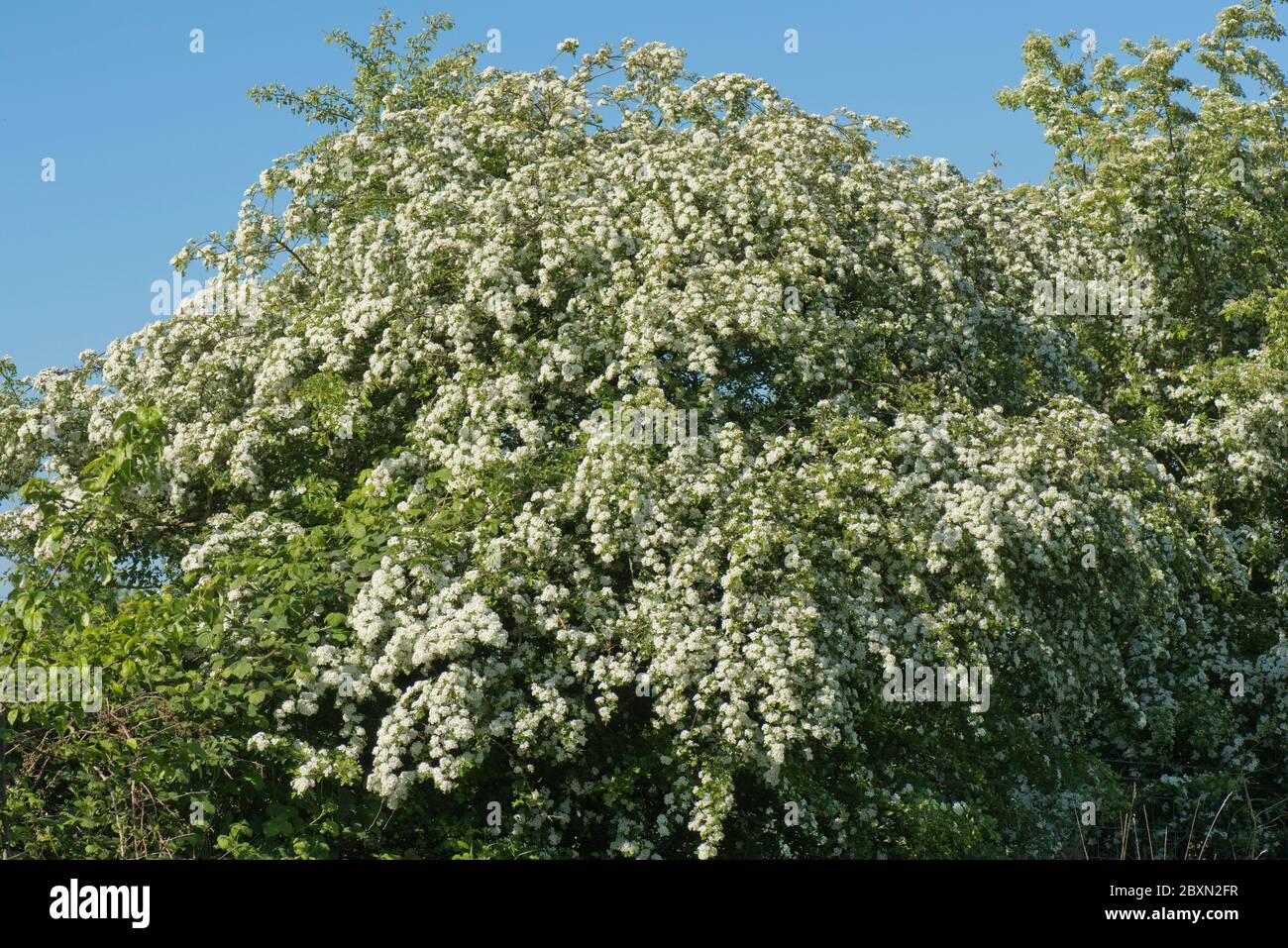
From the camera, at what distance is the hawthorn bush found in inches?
424

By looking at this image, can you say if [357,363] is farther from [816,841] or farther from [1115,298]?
[1115,298]

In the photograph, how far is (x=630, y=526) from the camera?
1174cm

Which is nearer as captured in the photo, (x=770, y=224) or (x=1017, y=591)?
(x=1017, y=591)

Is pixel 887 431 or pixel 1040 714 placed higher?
pixel 887 431

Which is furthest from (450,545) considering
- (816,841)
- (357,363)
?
(816,841)

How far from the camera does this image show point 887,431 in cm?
1266

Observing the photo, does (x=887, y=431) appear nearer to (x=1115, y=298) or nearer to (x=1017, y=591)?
(x=1017, y=591)

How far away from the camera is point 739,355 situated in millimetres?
13828

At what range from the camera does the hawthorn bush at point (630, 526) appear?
10.8m

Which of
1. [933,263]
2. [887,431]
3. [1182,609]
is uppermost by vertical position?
[933,263]
